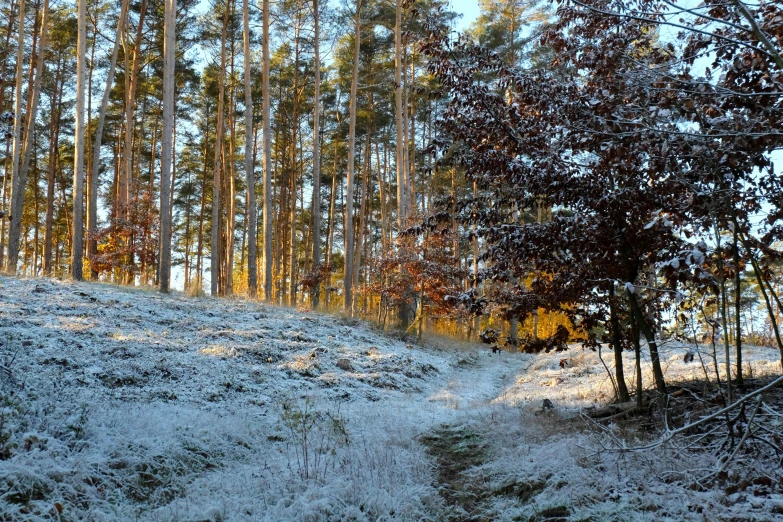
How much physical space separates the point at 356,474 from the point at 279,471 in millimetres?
685

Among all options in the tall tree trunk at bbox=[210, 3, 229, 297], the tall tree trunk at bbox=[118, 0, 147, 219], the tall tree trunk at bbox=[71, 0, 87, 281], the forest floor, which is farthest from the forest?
the tall tree trunk at bbox=[210, 3, 229, 297]

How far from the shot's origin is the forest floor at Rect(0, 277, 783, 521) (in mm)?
3535

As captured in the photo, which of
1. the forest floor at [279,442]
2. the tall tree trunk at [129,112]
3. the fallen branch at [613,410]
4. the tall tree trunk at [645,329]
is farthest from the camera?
the tall tree trunk at [129,112]

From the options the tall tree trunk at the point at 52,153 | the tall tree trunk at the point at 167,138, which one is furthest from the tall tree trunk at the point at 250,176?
the tall tree trunk at the point at 52,153

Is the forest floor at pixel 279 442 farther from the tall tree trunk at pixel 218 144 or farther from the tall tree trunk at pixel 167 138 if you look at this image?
the tall tree trunk at pixel 218 144

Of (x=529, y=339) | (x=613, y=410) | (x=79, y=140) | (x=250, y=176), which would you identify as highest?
(x=79, y=140)

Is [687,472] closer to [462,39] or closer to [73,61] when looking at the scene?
[462,39]

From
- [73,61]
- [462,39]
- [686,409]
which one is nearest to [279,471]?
[686,409]

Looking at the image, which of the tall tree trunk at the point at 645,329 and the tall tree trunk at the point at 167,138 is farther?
the tall tree trunk at the point at 167,138

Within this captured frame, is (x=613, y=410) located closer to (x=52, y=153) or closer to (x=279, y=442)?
(x=279, y=442)

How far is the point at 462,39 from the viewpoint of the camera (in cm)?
607

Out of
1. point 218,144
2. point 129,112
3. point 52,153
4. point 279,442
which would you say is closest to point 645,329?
point 279,442

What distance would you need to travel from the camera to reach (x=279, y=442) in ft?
17.4

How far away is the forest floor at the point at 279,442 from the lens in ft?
11.6
